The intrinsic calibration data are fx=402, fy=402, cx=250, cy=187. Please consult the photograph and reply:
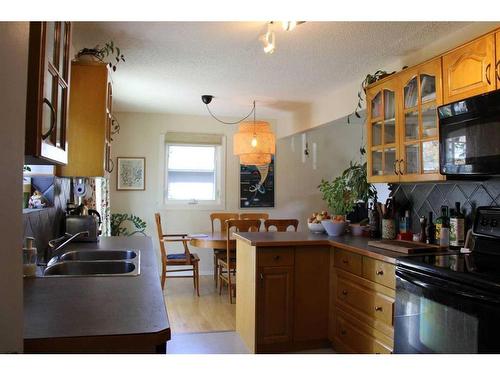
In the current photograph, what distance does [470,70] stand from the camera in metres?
2.16

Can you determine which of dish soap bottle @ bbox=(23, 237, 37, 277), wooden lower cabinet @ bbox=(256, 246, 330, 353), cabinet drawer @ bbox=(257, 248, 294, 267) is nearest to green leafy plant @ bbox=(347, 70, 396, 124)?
wooden lower cabinet @ bbox=(256, 246, 330, 353)

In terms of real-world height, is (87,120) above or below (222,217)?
above

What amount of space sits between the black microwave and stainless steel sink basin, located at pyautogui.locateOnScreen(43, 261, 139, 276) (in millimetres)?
1782

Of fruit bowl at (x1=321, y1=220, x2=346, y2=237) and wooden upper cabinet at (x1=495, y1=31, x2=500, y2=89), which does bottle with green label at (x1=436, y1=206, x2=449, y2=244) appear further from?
wooden upper cabinet at (x1=495, y1=31, x2=500, y2=89)

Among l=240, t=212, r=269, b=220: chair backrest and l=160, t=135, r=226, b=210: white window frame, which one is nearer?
l=240, t=212, r=269, b=220: chair backrest

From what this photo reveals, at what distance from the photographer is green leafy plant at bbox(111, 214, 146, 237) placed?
16.9ft

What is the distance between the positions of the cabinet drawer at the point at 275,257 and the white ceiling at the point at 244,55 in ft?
4.82

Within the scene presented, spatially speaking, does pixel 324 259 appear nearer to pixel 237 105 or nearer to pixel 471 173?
pixel 471 173

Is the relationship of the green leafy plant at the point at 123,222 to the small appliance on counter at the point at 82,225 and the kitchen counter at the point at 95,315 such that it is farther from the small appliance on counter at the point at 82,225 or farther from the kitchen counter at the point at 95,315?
the kitchen counter at the point at 95,315

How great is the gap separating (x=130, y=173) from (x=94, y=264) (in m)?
3.41

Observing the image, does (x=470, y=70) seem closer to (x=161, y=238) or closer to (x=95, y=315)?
(x=95, y=315)

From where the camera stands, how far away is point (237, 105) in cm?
490

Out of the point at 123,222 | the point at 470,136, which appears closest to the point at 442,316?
the point at 470,136
